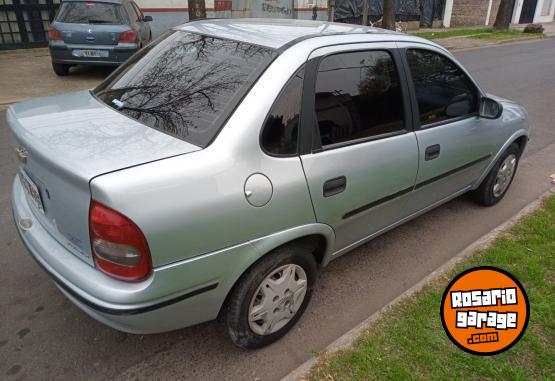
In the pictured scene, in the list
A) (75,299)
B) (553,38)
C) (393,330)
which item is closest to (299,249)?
(393,330)

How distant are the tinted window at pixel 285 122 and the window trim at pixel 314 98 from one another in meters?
0.05

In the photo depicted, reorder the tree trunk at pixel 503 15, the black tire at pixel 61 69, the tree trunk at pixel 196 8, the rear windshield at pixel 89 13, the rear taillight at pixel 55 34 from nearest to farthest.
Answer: the rear taillight at pixel 55 34
the rear windshield at pixel 89 13
the black tire at pixel 61 69
the tree trunk at pixel 196 8
the tree trunk at pixel 503 15

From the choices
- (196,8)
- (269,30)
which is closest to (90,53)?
(196,8)

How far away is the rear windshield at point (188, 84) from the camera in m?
2.16

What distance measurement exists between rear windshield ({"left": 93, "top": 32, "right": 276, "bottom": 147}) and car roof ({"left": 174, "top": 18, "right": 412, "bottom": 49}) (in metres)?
0.07

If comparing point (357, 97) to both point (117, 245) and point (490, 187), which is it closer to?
point (117, 245)

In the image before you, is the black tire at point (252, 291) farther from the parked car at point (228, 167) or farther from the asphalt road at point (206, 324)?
the asphalt road at point (206, 324)

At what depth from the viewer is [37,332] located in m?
2.54

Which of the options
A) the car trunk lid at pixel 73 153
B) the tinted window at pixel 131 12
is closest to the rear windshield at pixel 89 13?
the tinted window at pixel 131 12

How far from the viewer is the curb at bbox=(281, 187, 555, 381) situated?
2.30 meters

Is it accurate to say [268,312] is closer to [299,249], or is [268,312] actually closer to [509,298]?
[299,249]

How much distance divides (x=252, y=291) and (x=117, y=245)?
0.74 meters

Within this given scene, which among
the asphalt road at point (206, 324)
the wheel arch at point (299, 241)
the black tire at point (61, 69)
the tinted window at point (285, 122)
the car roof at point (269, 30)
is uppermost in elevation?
the car roof at point (269, 30)

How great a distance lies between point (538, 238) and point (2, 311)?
394 cm
